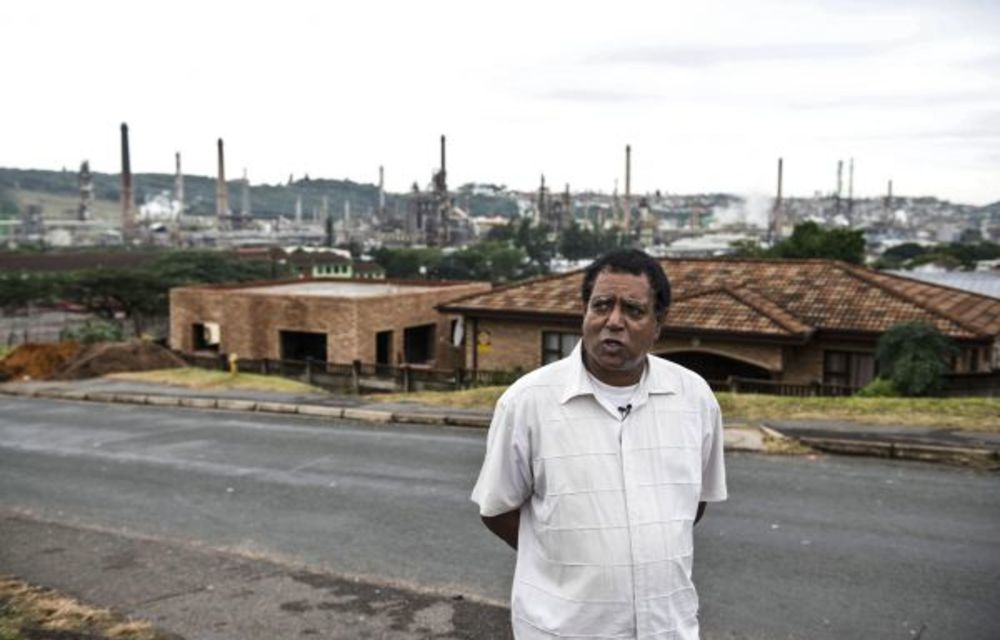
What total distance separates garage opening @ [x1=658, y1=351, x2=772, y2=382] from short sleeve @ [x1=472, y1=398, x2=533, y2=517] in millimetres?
17370

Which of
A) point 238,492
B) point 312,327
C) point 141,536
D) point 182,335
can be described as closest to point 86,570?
point 141,536

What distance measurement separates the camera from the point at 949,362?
17.0 metres

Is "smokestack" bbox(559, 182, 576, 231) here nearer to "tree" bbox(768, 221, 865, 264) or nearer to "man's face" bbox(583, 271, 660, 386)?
"tree" bbox(768, 221, 865, 264)

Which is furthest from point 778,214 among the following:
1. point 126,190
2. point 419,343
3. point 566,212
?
point 419,343

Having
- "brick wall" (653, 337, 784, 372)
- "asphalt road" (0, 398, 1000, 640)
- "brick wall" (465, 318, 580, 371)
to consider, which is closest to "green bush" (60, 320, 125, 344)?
"brick wall" (465, 318, 580, 371)

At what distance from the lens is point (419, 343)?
33.5 m

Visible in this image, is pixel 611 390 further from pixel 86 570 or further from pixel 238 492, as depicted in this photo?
pixel 238 492

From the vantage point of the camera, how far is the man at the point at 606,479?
2.80 m

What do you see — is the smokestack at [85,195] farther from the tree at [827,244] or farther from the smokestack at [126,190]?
the tree at [827,244]

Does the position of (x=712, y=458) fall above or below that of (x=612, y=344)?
below

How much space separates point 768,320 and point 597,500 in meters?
17.3

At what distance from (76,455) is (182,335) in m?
21.8

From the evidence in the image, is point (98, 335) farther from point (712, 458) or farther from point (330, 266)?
point (330, 266)

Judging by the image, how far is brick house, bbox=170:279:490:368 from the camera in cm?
2939
